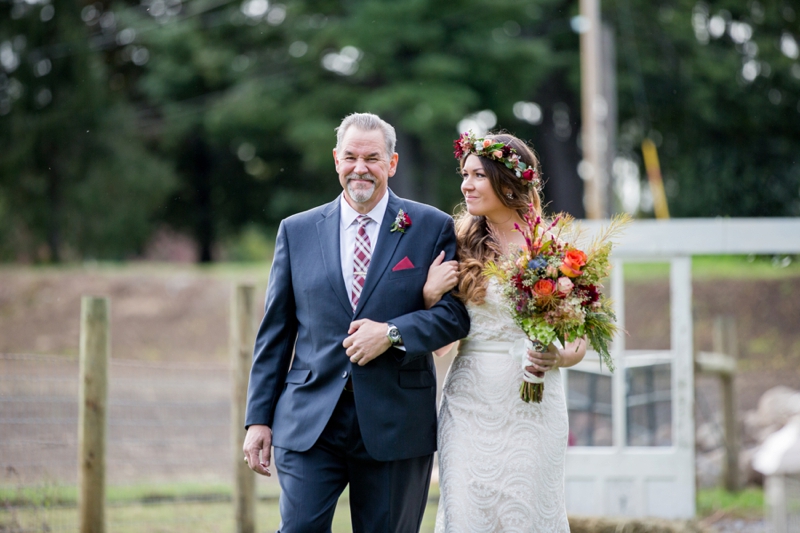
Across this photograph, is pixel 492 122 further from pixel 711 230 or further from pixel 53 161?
pixel 711 230

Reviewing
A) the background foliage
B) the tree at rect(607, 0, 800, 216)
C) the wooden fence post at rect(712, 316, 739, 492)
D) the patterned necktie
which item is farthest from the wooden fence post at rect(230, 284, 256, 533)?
the tree at rect(607, 0, 800, 216)

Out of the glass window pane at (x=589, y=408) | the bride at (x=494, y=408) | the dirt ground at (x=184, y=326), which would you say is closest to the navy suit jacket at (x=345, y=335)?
the bride at (x=494, y=408)

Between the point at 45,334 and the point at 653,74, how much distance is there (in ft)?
50.5

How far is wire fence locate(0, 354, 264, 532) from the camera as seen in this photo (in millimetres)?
5812

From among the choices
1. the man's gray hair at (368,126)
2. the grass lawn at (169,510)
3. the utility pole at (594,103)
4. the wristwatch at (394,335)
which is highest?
the utility pole at (594,103)

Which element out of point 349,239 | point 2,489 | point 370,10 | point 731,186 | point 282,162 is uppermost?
point 370,10

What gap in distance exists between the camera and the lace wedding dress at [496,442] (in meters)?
3.92

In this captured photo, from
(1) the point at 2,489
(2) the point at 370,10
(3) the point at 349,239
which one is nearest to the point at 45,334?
(2) the point at 370,10

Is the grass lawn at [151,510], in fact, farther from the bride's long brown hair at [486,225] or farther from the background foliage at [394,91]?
the background foliage at [394,91]

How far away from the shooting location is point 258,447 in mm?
3904

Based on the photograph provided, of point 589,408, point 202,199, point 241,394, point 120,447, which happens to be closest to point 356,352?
point 241,394

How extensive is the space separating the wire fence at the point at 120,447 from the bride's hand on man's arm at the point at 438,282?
2.96 metres

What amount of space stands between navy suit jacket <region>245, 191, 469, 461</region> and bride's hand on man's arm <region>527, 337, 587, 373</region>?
0.33 metres

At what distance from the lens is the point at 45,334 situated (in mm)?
16812
